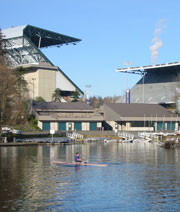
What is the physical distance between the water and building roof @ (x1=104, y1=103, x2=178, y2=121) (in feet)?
177

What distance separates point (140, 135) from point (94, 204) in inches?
2680

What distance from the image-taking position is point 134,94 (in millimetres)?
145875

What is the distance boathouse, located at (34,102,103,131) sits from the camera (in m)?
95.6

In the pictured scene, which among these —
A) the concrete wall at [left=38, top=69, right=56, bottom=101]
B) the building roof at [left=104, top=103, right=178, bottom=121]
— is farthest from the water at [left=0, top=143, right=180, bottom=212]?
the concrete wall at [left=38, top=69, right=56, bottom=101]

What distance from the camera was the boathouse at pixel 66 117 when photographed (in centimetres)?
9556

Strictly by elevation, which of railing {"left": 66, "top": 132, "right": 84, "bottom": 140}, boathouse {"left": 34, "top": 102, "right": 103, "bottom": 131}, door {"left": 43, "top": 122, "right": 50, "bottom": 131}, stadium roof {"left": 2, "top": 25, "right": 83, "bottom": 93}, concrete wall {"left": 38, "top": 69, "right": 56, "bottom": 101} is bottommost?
railing {"left": 66, "top": 132, "right": 84, "bottom": 140}

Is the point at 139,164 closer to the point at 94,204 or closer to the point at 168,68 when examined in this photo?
the point at 94,204

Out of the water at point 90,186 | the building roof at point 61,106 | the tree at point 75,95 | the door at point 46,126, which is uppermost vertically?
the tree at point 75,95

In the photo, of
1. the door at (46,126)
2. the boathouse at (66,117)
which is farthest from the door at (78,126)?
the door at (46,126)

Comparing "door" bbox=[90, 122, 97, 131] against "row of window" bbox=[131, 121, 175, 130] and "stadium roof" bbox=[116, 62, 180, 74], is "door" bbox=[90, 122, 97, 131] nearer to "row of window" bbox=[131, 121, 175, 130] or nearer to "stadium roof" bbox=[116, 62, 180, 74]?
"row of window" bbox=[131, 121, 175, 130]

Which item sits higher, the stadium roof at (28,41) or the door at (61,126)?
the stadium roof at (28,41)

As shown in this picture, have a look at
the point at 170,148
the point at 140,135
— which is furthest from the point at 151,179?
the point at 140,135

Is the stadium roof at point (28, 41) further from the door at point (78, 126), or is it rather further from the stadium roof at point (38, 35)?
the door at point (78, 126)

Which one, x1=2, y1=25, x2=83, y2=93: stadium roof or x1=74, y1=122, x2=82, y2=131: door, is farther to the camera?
x1=2, y1=25, x2=83, y2=93: stadium roof
